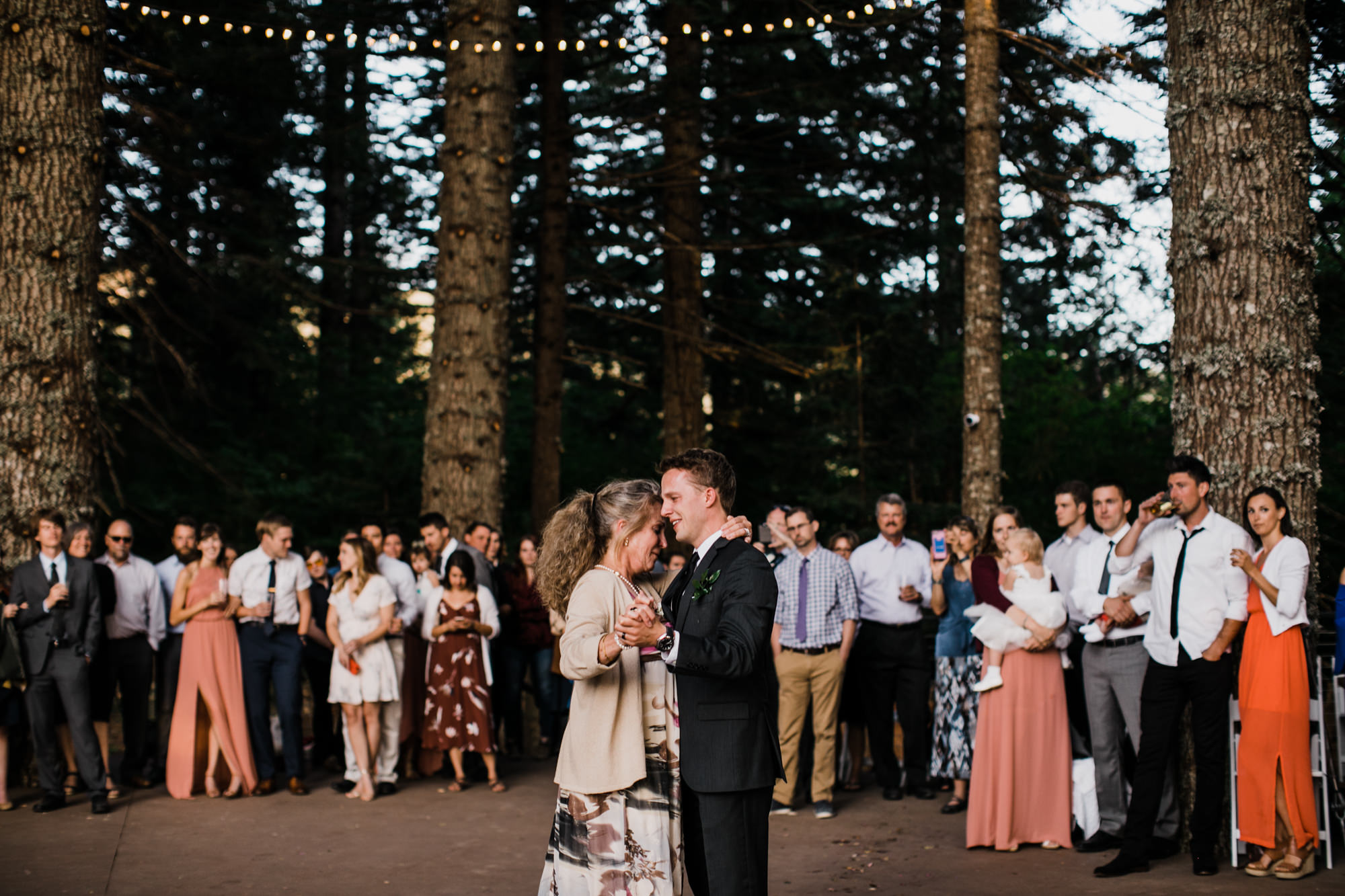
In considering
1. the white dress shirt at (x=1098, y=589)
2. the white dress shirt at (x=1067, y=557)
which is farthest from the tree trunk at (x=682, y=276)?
the white dress shirt at (x=1098, y=589)

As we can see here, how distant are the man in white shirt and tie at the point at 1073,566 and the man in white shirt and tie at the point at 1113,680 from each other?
69cm

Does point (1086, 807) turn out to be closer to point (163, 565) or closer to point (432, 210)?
point (163, 565)

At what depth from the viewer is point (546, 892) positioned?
4.20 metres

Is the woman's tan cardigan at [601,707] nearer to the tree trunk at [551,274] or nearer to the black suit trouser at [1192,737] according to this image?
the black suit trouser at [1192,737]

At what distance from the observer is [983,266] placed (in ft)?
35.2

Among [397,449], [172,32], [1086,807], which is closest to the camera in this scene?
[1086,807]

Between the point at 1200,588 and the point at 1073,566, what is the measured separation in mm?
1970

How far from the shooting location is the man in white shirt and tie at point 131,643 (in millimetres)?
9273

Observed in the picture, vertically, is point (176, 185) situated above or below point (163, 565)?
above

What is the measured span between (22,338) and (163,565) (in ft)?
7.27

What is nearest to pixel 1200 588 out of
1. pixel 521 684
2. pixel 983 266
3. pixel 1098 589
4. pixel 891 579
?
pixel 1098 589

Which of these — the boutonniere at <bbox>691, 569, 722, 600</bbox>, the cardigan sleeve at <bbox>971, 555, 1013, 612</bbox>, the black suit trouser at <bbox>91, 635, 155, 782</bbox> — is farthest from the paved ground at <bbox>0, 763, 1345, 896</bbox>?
the boutonniere at <bbox>691, 569, 722, 600</bbox>

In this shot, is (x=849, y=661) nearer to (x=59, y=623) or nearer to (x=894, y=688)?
(x=894, y=688)

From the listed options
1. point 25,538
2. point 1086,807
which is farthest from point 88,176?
point 1086,807
